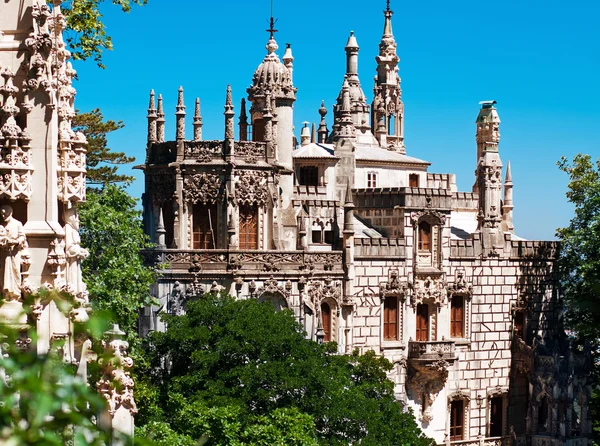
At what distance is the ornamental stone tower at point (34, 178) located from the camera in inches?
870

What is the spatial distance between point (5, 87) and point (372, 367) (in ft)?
138

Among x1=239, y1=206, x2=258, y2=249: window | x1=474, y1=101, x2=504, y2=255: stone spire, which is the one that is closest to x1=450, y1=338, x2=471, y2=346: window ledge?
x1=474, y1=101, x2=504, y2=255: stone spire

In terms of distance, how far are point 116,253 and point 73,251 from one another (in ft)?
91.0

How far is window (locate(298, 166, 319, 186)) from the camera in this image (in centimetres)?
7544

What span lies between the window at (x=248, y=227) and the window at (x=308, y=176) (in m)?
9.56

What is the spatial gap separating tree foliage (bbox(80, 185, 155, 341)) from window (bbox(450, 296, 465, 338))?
87.8 ft

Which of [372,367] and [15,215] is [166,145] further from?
[15,215]

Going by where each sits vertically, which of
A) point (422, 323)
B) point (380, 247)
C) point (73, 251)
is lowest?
point (422, 323)

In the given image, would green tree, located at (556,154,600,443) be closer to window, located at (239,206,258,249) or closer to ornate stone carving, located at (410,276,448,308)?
ornate stone carving, located at (410,276,448,308)

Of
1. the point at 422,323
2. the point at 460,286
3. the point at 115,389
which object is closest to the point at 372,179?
the point at 460,286

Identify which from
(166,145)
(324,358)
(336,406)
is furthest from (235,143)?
(336,406)

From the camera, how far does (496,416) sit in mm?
77688

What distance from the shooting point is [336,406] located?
46.3m

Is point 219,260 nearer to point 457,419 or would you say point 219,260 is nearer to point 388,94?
point 457,419
